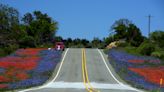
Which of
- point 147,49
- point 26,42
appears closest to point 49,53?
point 147,49

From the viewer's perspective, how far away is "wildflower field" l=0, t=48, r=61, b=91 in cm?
4634

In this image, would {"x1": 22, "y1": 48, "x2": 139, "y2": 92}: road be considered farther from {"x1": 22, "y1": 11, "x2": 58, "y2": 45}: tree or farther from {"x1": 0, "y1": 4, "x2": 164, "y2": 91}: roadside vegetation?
{"x1": 22, "y1": 11, "x2": 58, "y2": 45}: tree

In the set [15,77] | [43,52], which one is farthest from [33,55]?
[15,77]

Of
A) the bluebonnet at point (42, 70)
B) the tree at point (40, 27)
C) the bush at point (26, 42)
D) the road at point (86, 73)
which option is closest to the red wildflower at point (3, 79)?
the bluebonnet at point (42, 70)

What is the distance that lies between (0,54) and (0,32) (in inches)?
137

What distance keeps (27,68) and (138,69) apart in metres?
14.0

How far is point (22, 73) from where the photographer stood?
55594mm

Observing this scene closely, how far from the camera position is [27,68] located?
60.6m

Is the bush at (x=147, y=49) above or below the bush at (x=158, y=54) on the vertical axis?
above

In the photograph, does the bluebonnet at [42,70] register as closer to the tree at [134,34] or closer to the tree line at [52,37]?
the tree line at [52,37]

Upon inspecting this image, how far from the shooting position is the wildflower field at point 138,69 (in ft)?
171

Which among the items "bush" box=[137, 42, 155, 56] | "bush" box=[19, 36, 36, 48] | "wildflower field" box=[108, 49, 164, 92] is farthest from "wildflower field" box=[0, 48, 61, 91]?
"bush" box=[19, 36, 36, 48]

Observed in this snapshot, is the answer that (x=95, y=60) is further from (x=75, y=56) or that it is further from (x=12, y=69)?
(x=12, y=69)

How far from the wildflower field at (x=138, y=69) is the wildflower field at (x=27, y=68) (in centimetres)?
815
